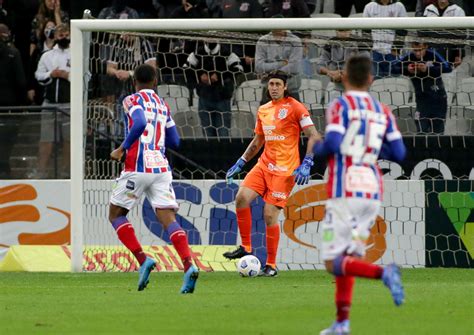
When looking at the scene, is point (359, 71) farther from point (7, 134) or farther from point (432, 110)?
point (7, 134)

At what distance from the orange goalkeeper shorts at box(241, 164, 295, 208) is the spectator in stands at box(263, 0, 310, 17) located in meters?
5.06

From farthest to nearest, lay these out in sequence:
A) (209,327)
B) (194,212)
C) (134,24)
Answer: (194,212), (134,24), (209,327)

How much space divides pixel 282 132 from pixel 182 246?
9.76ft

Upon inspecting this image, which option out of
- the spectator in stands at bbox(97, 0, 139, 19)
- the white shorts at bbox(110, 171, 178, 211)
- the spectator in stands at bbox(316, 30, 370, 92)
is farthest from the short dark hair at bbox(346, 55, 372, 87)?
the spectator in stands at bbox(97, 0, 139, 19)

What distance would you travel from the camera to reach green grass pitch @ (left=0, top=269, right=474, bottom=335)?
805cm

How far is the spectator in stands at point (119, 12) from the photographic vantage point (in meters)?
18.7

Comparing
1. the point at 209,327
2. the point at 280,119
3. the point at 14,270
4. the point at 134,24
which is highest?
the point at 134,24

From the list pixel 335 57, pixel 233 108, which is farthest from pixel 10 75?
pixel 335 57

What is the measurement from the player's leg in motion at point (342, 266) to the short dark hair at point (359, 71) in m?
0.83

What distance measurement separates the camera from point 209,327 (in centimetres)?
805

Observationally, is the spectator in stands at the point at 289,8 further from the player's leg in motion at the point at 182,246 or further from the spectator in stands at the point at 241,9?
the player's leg in motion at the point at 182,246

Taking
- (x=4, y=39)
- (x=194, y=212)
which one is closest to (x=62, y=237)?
(x=194, y=212)

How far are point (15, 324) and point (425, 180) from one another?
8078 mm

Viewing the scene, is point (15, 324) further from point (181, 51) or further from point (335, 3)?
point (335, 3)
